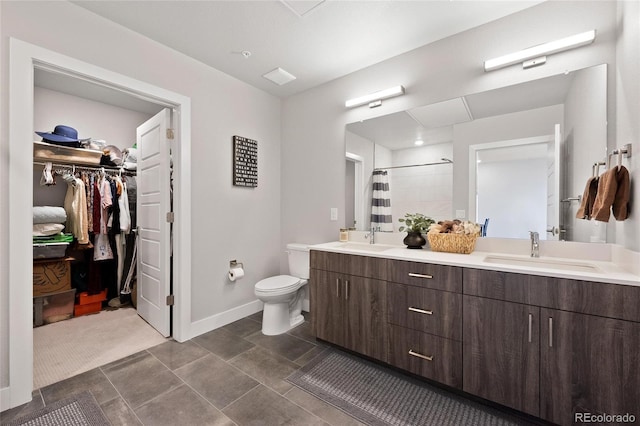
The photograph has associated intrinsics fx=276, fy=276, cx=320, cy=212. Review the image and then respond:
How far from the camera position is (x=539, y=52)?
5.81 feet

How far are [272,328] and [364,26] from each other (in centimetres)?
262

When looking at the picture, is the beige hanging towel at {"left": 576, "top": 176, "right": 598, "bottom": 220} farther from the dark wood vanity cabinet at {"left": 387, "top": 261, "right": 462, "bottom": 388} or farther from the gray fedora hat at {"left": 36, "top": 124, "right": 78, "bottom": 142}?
the gray fedora hat at {"left": 36, "top": 124, "right": 78, "bottom": 142}

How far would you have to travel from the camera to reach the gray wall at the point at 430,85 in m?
1.61

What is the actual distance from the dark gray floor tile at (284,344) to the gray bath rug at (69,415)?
1099 millimetres

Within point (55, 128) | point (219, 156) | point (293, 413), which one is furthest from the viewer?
point (55, 128)

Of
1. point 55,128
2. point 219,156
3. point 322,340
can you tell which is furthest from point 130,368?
point 55,128

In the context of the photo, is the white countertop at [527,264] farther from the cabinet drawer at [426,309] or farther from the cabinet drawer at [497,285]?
the cabinet drawer at [426,309]

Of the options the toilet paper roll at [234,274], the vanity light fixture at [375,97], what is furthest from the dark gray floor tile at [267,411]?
the vanity light fixture at [375,97]

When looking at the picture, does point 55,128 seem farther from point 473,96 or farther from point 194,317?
point 473,96

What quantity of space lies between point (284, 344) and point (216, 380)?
0.64 metres

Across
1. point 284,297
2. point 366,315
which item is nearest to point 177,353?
point 284,297

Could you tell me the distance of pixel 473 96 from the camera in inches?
81.3

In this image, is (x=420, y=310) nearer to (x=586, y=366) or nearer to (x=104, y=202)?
(x=586, y=366)

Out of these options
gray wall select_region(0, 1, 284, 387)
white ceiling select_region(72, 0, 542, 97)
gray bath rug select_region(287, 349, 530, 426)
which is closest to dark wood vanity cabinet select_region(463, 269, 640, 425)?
gray bath rug select_region(287, 349, 530, 426)
